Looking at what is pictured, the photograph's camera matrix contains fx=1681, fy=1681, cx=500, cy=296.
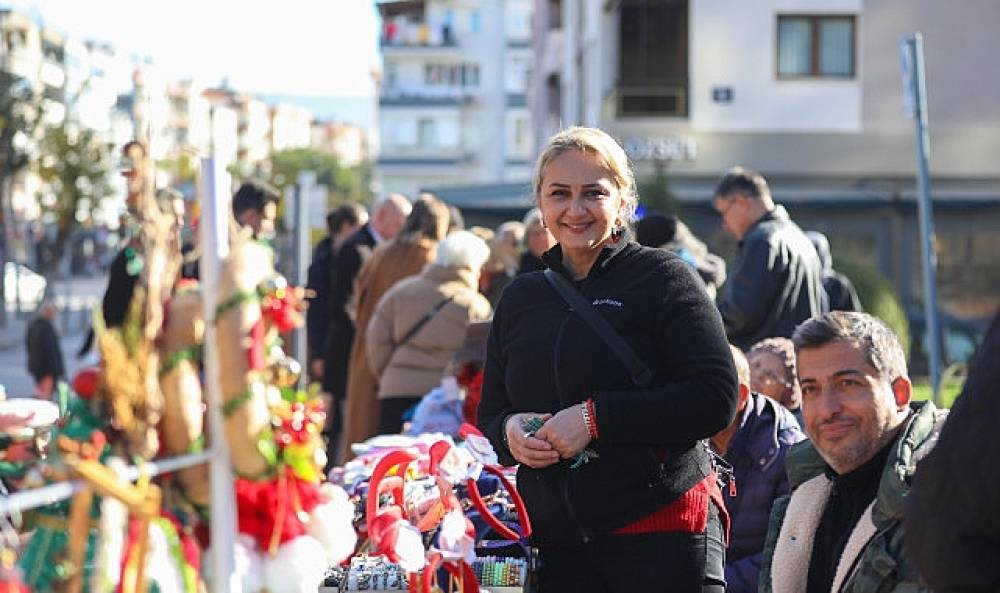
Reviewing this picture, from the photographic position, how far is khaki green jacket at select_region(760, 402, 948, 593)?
143 inches

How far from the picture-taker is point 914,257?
25.9 metres

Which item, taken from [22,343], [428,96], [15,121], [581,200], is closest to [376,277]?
[581,200]

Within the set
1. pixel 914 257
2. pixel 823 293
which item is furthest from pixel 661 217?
pixel 914 257

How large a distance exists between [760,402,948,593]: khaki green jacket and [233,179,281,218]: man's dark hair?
4.55 metres

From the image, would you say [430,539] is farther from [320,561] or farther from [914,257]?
[914,257]

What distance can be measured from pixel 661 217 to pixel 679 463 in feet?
16.1

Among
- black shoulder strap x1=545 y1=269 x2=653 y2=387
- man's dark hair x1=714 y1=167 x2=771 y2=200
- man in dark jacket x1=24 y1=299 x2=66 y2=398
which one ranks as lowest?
man in dark jacket x1=24 y1=299 x2=66 y2=398

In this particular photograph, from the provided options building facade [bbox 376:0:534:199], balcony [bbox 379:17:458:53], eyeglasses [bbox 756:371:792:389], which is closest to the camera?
eyeglasses [bbox 756:371:792:389]

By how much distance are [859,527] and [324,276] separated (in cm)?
741

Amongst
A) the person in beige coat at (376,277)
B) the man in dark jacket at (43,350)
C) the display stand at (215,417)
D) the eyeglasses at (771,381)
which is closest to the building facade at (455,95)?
the man in dark jacket at (43,350)

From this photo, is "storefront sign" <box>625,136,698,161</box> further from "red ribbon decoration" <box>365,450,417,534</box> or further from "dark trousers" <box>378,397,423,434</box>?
"red ribbon decoration" <box>365,450,417,534</box>

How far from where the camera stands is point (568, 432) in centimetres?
396

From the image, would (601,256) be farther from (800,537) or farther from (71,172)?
(71,172)

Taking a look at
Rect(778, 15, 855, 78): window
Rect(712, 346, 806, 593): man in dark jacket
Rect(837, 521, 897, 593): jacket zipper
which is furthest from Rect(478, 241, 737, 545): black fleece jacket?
Rect(778, 15, 855, 78): window
